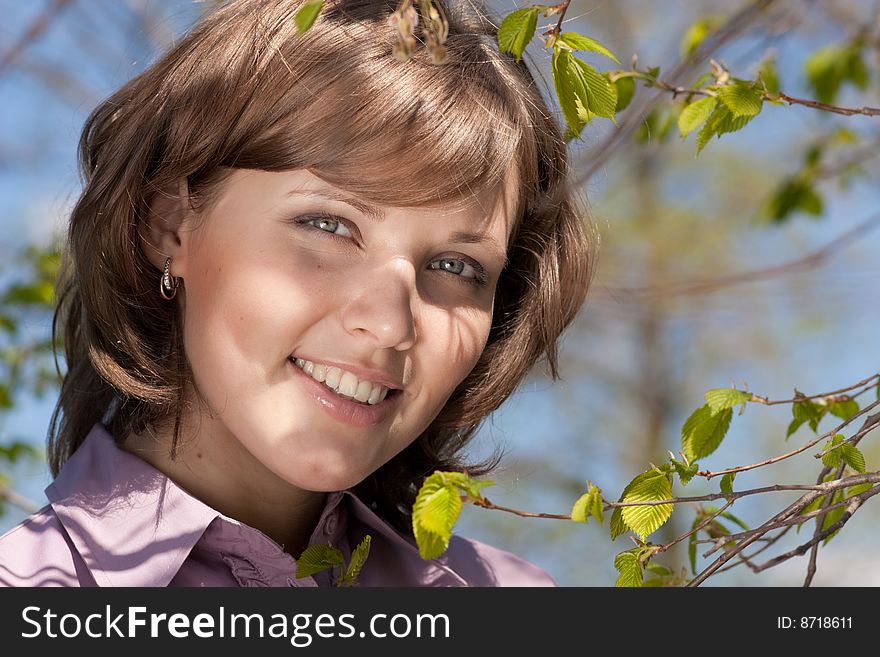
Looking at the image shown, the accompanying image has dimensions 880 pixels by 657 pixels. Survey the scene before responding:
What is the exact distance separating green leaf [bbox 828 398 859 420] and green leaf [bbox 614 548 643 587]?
1.30 feet

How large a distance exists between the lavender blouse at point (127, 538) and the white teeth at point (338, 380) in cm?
29

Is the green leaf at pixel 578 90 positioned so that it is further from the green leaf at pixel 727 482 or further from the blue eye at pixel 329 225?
the green leaf at pixel 727 482

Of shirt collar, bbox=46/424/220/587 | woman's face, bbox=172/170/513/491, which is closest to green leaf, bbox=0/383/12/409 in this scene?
shirt collar, bbox=46/424/220/587

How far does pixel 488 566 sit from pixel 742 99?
1123mm

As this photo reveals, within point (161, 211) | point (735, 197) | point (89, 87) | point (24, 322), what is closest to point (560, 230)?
point (161, 211)

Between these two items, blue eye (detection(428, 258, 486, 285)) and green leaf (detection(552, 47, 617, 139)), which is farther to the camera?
blue eye (detection(428, 258, 486, 285))

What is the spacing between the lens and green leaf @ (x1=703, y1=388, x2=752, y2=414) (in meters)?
1.31

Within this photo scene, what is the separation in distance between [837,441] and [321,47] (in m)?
0.95

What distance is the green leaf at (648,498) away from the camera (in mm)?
1218

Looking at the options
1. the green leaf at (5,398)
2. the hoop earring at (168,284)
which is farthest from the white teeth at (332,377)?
the green leaf at (5,398)

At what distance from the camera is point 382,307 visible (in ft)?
4.75

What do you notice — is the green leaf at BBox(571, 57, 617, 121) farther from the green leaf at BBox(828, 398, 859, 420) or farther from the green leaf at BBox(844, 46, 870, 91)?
the green leaf at BBox(844, 46, 870, 91)

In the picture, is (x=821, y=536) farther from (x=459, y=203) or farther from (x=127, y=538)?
(x=127, y=538)

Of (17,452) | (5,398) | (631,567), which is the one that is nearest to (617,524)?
(631,567)
